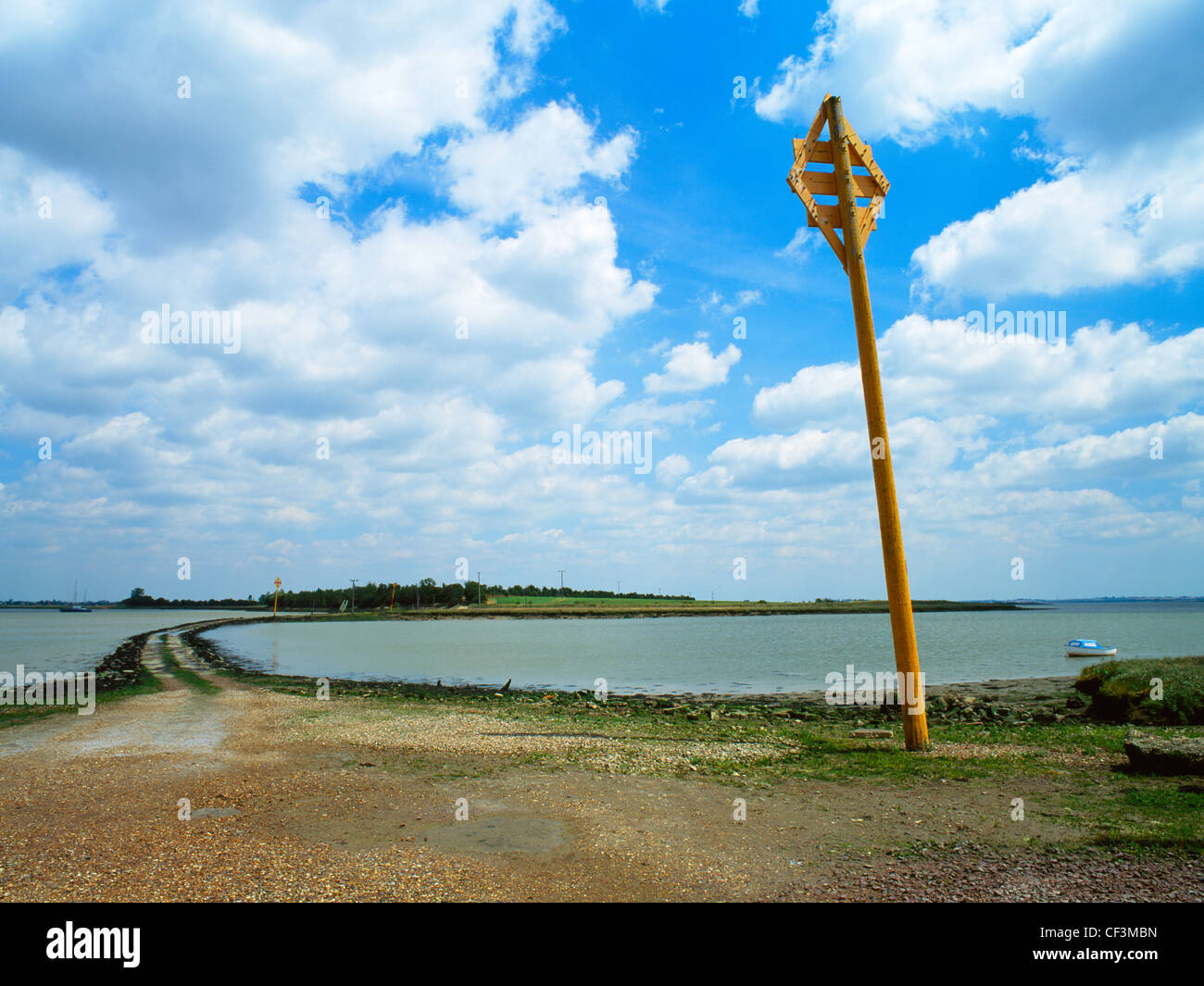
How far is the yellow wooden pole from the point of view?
13172 millimetres

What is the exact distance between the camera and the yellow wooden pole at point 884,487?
13.2 m

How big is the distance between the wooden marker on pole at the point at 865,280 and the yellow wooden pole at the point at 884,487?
0.02 meters

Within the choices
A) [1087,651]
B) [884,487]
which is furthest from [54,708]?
[1087,651]

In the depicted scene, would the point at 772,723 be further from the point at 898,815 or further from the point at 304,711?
the point at 304,711

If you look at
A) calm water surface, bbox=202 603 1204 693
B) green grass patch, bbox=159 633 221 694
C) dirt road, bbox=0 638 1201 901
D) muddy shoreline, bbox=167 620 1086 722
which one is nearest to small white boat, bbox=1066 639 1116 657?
calm water surface, bbox=202 603 1204 693

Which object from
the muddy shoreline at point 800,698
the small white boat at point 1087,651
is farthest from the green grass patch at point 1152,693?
the small white boat at point 1087,651

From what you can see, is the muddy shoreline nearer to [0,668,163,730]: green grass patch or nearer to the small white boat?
[0,668,163,730]: green grass patch

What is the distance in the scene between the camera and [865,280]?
1413 centimetres

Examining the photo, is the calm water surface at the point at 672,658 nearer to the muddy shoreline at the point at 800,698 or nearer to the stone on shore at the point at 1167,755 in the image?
the muddy shoreline at the point at 800,698

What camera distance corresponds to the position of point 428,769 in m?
12.8

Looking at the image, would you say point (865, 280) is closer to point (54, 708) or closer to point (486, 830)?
point (486, 830)

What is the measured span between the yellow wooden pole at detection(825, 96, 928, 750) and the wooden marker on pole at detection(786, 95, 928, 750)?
0.06 feet
